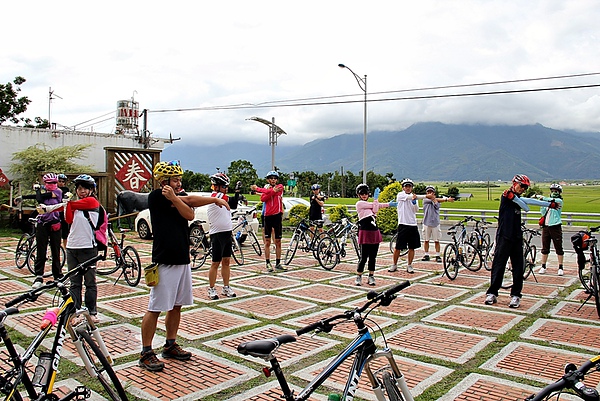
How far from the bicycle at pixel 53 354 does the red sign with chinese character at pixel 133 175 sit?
607 inches

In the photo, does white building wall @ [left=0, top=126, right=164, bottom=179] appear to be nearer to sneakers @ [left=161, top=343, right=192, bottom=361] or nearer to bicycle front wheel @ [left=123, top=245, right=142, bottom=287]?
bicycle front wheel @ [left=123, top=245, right=142, bottom=287]

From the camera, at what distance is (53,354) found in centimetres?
331

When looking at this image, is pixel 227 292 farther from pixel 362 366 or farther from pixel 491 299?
pixel 362 366

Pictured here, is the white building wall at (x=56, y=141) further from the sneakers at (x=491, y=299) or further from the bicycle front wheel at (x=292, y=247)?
the sneakers at (x=491, y=299)

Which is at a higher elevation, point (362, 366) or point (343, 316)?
point (343, 316)

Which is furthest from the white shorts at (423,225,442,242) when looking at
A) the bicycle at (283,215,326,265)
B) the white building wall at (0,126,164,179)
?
the white building wall at (0,126,164,179)

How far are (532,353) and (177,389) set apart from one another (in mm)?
3617

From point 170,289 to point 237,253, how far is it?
7.11m

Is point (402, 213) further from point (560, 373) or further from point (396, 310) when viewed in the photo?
point (560, 373)

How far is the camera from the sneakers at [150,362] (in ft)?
15.1

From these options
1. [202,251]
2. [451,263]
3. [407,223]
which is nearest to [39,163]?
[202,251]

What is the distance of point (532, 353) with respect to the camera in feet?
17.4

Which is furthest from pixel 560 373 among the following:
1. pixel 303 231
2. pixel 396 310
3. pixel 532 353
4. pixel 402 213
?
pixel 303 231

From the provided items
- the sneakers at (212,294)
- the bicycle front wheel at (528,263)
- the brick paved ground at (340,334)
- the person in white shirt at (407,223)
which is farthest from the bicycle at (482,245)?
the sneakers at (212,294)
